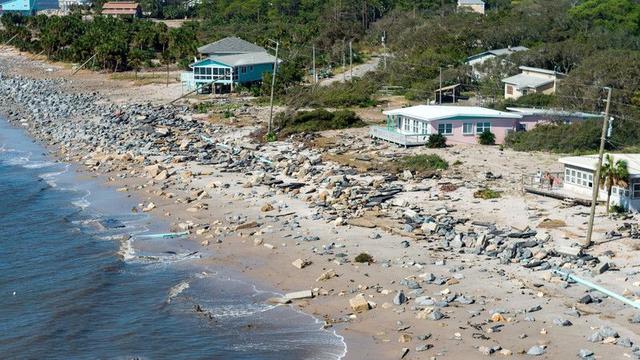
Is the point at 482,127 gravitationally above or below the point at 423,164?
above

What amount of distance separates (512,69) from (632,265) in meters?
40.7

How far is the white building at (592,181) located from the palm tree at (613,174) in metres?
0.50

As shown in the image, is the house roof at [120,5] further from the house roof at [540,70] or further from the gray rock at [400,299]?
the gray rock at [400,299]

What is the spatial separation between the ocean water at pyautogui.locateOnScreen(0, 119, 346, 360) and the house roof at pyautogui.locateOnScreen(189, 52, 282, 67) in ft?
111

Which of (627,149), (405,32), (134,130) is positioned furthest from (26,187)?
(405,32)

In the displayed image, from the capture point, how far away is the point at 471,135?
51.8 metres

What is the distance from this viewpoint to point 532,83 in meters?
63.1

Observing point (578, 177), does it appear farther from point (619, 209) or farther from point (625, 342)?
point (625, 342)

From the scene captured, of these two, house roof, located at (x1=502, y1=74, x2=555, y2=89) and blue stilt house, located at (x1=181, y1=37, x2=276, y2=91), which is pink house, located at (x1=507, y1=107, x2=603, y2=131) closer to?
house roof, located at (x1=502, y1=74, x2=555, y2=89)

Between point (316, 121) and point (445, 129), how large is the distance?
8465mm

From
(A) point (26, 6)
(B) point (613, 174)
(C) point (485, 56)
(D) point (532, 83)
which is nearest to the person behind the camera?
(B) point (613, 174)

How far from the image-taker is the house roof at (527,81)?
62856 millimetres

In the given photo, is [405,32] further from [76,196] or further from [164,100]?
[76,196]

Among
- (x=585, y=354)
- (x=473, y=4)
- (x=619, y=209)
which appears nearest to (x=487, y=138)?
(x=619, y=209)
